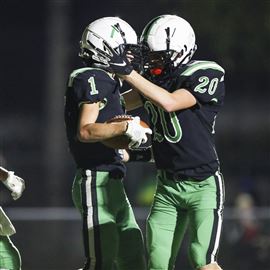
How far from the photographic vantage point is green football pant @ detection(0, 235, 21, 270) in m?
5.88

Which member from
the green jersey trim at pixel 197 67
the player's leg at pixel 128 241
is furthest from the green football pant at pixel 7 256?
the green jersey trim at pixel 197 67

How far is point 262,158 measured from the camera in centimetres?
1040

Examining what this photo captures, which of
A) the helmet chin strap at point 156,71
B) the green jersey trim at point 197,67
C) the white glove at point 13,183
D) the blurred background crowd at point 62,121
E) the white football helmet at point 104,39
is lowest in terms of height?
the blurred background crowd at point 62,121

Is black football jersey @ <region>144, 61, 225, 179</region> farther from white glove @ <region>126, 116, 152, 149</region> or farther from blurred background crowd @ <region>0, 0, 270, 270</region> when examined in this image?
blurred background crowd @ <region>0, 0, 270, 270</region>

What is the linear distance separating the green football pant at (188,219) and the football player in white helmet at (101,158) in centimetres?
22

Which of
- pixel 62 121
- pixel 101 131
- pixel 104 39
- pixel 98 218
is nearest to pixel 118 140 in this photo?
pixel 101 131

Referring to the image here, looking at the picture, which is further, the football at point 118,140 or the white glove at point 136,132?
the football at point 118,140

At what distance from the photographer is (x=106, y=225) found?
5770 mm

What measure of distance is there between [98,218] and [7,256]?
1.69 feet

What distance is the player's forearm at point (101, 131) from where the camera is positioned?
5586 millimetres

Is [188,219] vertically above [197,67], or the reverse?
[197,67]

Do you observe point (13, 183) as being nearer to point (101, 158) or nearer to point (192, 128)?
point (101, 158)

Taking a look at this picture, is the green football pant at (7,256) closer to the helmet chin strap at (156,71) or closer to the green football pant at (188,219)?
the green football pant at (188,219)

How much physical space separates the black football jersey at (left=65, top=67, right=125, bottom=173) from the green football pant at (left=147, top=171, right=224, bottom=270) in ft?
1.08
